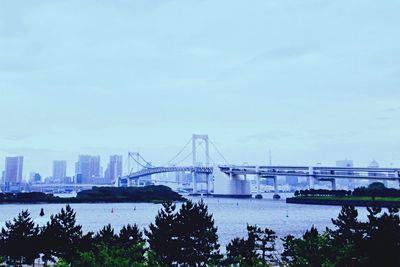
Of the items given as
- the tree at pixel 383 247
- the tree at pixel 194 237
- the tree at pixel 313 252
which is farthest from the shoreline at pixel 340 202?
the tree at pixel 383 247

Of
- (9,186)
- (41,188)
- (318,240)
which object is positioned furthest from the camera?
(9,186)

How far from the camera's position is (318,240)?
468 inches

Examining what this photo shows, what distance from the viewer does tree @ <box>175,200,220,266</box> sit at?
1496 cm

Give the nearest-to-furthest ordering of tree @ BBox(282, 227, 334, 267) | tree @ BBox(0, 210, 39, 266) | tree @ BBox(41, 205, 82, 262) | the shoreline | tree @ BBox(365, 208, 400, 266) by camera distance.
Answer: tree @ BBox(365, 208, 400, 266)
tree @ BBox(282, 227, 334, 267)
tree @ BBox(0, 210, 39, 266)
tree @ BBox(41, 205, 82, 262)
the shoreline

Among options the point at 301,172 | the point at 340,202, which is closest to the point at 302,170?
the point at 301,172

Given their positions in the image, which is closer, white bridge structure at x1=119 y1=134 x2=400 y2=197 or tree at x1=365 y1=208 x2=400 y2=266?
tree at x1=365 y1=208 x2=400 y2=266

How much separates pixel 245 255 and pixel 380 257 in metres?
4.64

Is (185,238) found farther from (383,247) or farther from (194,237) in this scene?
(383,247)

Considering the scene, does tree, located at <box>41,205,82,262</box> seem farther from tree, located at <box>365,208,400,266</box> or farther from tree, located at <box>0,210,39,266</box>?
tree, located at <box>365,208,400,266</box>

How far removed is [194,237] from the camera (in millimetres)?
15477

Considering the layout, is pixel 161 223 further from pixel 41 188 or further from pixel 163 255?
pixel 41 188

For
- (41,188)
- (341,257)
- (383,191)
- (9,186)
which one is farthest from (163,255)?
(9,186)

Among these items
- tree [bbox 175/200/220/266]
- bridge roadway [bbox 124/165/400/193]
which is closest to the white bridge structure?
bridge roadway [bbox 124/165/400/193]

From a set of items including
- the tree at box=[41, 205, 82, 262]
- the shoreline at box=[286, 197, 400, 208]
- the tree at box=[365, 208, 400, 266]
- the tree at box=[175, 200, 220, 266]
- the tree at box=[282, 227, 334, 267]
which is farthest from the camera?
the shoreline at box=[286, 197, 400, 208]
